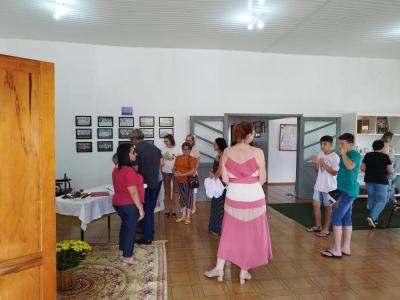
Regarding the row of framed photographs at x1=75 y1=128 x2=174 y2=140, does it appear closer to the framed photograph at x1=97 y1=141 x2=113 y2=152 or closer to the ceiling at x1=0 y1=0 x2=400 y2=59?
the framed photograph at x1=97 y1=141 x2=113 y2=152

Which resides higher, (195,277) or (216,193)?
(216,193)

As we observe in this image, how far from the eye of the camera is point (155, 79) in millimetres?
6711

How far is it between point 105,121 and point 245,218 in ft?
15.2

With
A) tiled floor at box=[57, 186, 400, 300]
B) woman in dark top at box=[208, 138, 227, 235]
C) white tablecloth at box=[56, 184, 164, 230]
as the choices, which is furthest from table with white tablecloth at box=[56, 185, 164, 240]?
woman in dark top at box=[208, 138, 227, 235]

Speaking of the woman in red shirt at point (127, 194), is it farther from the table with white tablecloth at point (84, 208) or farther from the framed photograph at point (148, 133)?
the framed photograph at point (148, 133)

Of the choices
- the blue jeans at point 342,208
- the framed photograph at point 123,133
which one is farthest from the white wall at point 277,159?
the blue jeans at point 342,208

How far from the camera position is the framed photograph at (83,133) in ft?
21.2

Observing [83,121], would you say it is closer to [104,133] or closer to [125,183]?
[104,133]

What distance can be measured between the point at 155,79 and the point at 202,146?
1854 millimetres

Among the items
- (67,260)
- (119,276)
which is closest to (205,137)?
(119,276)

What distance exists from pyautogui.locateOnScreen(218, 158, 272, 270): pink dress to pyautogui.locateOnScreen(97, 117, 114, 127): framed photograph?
4.35m

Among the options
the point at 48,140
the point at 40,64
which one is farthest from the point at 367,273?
the point at 40,64

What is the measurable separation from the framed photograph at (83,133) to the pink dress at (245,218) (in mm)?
4501

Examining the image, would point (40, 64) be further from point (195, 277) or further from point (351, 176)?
point (351, 176)
